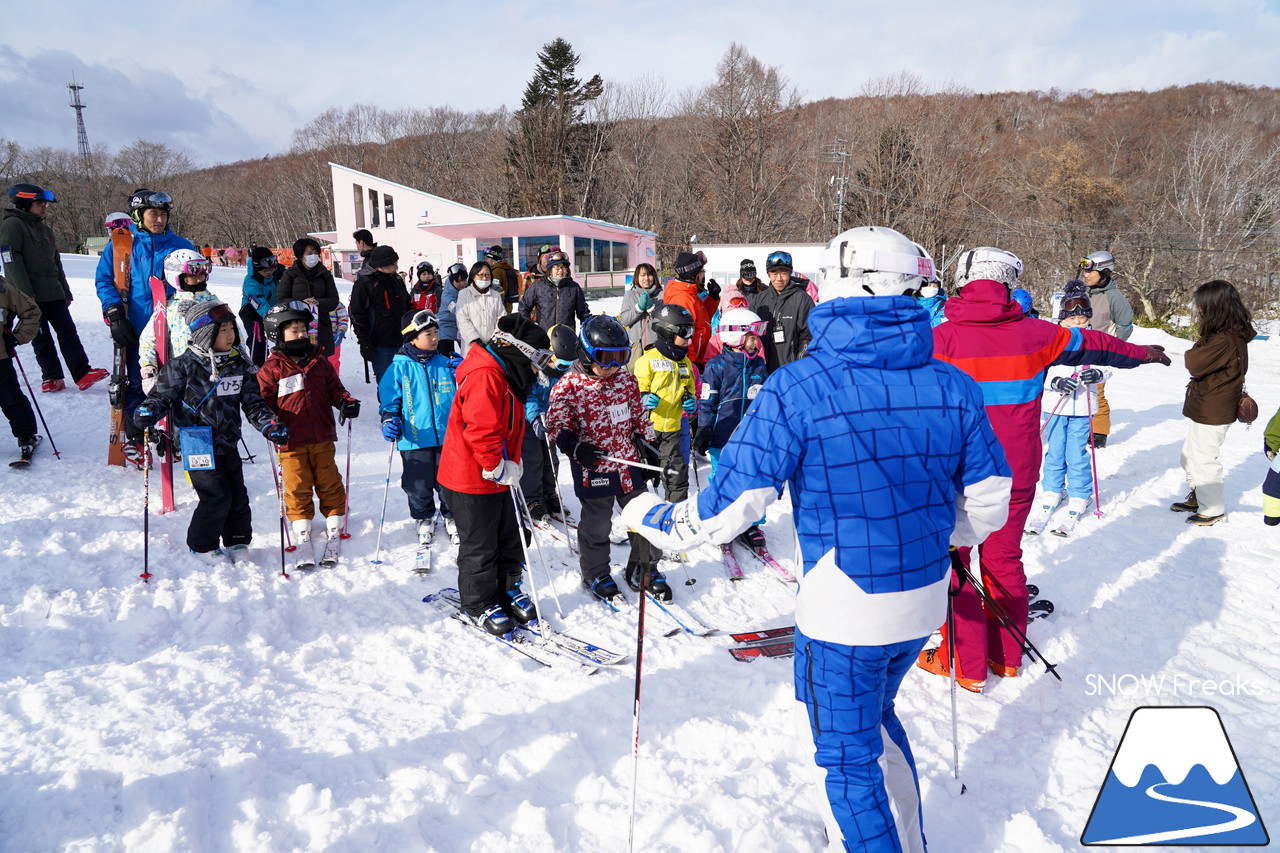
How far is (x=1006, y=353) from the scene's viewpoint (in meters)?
3.33

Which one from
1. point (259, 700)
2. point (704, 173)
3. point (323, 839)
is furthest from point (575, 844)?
point (704, 173)

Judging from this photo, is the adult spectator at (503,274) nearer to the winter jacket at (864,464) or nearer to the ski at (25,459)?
the ski at (25,459)

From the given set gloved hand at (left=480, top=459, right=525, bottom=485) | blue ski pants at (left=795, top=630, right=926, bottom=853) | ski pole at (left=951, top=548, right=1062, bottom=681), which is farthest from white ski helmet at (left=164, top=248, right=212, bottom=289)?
ski pole at (left=951, top=548, right=1062, bottom=681)

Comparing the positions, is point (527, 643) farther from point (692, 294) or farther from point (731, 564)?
point (692, 294)

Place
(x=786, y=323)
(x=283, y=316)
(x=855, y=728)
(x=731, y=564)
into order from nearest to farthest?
(x=855, y=728), (x=283, y=316), (x=731, y=564), (x=786, y=323)

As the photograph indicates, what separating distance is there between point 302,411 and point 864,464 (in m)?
3.95

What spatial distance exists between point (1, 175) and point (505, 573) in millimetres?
55583

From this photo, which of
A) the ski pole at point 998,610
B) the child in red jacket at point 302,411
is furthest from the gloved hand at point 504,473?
the ski pole at point 998,610

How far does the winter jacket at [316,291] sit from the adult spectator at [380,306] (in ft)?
0.30

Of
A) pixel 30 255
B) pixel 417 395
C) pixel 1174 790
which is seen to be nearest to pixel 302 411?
pixel 417 395

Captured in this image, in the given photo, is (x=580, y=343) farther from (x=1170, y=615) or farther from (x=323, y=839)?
(x=1170, y=615)

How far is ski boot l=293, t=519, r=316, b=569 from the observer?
15.0 ft

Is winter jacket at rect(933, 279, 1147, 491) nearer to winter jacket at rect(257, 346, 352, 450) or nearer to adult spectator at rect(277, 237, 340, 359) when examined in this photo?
winter jacket at rect(257, 346, 352, 450)

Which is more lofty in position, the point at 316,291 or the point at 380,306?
the point at 316,291
